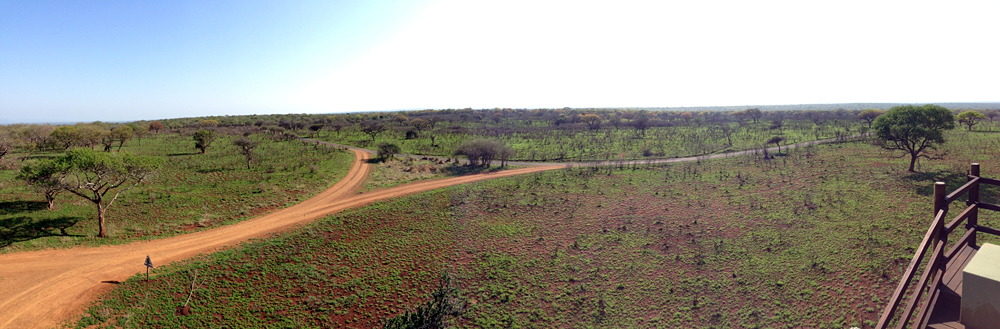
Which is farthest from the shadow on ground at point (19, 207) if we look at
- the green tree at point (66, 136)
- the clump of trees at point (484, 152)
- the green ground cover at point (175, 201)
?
the clump of trees at point (484, 152)

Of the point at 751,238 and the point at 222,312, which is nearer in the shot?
the point at 222,312

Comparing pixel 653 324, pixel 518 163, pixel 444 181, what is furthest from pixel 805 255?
pixel 518 163

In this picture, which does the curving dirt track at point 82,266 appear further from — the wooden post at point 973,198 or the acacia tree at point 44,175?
the wooden post at point 973,198

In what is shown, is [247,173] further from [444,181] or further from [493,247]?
[493,247]

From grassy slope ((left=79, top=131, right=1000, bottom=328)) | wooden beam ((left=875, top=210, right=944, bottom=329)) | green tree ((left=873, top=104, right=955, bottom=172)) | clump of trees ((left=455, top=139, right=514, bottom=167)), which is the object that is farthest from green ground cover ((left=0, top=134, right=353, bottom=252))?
green tree ((left=873, top=104, right=955, bottom=172))

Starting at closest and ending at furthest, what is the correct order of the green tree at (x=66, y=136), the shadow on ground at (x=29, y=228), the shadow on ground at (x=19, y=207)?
the shadow on ground at (x=29, y=228), the shadow on ground at (x=19, y=207), the green tree at (x=66, y=136)
